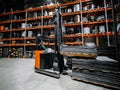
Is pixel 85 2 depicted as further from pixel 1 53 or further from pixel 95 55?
pixel 1 53

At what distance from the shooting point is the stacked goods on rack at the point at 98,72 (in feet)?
9.44

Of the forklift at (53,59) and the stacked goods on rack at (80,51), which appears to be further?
the forklift at (53,59)

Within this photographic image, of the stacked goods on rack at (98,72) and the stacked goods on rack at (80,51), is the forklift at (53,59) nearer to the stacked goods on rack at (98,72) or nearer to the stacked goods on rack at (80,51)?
the stacked goods on rack at (80,51)

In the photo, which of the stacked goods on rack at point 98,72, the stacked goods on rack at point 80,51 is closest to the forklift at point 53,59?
the stacked goods on rack at point 80,51

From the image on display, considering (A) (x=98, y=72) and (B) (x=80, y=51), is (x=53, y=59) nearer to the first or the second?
(B) (x=80, y=51)

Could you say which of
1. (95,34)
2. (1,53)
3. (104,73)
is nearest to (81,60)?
(104,73)

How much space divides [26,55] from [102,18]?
585 centimetres

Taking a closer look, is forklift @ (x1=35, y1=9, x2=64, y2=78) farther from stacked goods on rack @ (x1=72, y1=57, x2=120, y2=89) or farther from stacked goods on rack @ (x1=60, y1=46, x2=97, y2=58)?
stacked goods on rack @ (x1=72, y1=57, x2=120, y2=89)

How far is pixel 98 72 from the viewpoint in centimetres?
315

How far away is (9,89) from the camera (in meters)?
2.86

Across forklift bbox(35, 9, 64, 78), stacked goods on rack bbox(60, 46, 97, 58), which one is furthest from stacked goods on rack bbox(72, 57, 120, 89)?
forklift bbox(35, 9, 64, 78)

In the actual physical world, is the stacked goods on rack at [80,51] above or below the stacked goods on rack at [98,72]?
above

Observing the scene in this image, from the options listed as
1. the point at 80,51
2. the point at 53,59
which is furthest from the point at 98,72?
the point at 53,59

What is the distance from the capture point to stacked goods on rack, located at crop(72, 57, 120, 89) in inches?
113
